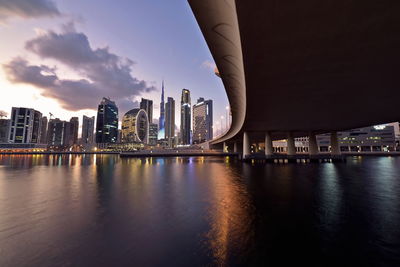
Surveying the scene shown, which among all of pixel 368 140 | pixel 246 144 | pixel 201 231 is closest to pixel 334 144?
pixel 246 144

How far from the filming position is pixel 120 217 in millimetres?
11156

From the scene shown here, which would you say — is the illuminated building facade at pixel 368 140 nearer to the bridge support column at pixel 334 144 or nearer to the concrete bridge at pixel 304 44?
the bridge support column at pixel 334 144

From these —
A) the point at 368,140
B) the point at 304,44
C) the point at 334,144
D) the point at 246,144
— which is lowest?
the point at 334,144

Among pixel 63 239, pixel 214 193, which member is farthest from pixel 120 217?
pixel 214 193

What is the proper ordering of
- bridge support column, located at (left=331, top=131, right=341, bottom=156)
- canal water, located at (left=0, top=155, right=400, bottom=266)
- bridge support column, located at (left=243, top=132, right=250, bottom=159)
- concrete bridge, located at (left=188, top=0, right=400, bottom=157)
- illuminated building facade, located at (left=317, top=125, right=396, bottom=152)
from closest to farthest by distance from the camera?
1. canal water, located at (left=0, top=155, right=400, bottom=266)
2. concrete bridge, located at (left=188, top=0, right=400, bottom=157)
3. bridge support column, located at (left=331, top=131, right=341, bottom=156)
4. bridge support column, located at (left=243, top=132, right=250, bottom=159)
5. illuminated building facade, located at (left=317, top=125, right=396, bottom=152)

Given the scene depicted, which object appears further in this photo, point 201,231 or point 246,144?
point 246,144

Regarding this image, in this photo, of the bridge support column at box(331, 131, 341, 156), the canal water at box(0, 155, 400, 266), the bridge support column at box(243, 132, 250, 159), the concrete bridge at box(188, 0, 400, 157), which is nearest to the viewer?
the canal water at box(0, 155, 400, 266)

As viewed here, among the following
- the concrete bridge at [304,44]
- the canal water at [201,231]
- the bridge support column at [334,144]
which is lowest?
the canal water at [201,231]

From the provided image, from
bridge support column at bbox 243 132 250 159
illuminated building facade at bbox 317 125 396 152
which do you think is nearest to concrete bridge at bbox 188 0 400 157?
bridge support column at bbox 243 132 250 159

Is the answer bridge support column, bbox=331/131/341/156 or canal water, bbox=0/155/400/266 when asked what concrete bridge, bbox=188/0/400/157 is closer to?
canal water, bbox=0/155/400/266

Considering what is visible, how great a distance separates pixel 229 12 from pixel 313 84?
12885 millimetres

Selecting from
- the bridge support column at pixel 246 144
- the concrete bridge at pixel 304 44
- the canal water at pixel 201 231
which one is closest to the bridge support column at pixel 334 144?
the bridge support column at pixel 246 144

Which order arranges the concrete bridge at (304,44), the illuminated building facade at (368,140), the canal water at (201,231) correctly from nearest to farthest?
the canal water at (201,231)
the concrete bridge at (304,44)
the illuminated building facade at (368,140)

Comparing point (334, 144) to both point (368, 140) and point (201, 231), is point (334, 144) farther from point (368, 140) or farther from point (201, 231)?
point (368, 140)
